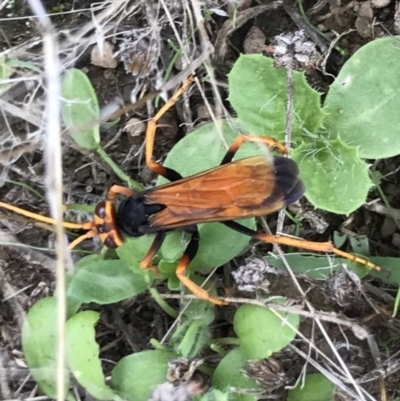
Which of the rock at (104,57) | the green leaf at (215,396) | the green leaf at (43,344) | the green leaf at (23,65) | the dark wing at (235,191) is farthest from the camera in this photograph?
the rock at (104,57)

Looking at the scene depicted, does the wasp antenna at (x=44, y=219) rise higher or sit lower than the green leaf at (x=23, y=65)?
lower

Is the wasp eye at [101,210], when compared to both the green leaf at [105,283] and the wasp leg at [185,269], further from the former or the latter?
the wasp leg at [185,269]

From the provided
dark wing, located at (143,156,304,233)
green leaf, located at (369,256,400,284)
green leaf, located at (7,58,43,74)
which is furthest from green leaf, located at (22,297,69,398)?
green leaf, located at (369,256,400,284)

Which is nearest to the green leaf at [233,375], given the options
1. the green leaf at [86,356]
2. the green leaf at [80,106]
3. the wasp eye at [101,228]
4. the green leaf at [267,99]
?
the green leaf at [86,356]

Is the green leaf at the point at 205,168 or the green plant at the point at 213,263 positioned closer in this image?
the green plant at the point at 213,263

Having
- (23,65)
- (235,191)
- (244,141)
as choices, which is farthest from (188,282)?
(23,65)

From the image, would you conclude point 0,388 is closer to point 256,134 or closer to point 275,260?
point 275,260

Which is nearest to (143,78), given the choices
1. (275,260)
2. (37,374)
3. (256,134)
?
(256,134)

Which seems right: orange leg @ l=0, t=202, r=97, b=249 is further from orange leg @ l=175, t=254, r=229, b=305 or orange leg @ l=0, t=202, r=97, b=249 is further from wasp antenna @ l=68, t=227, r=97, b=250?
orange leg @ l=175, t=254, r=229, b=305
